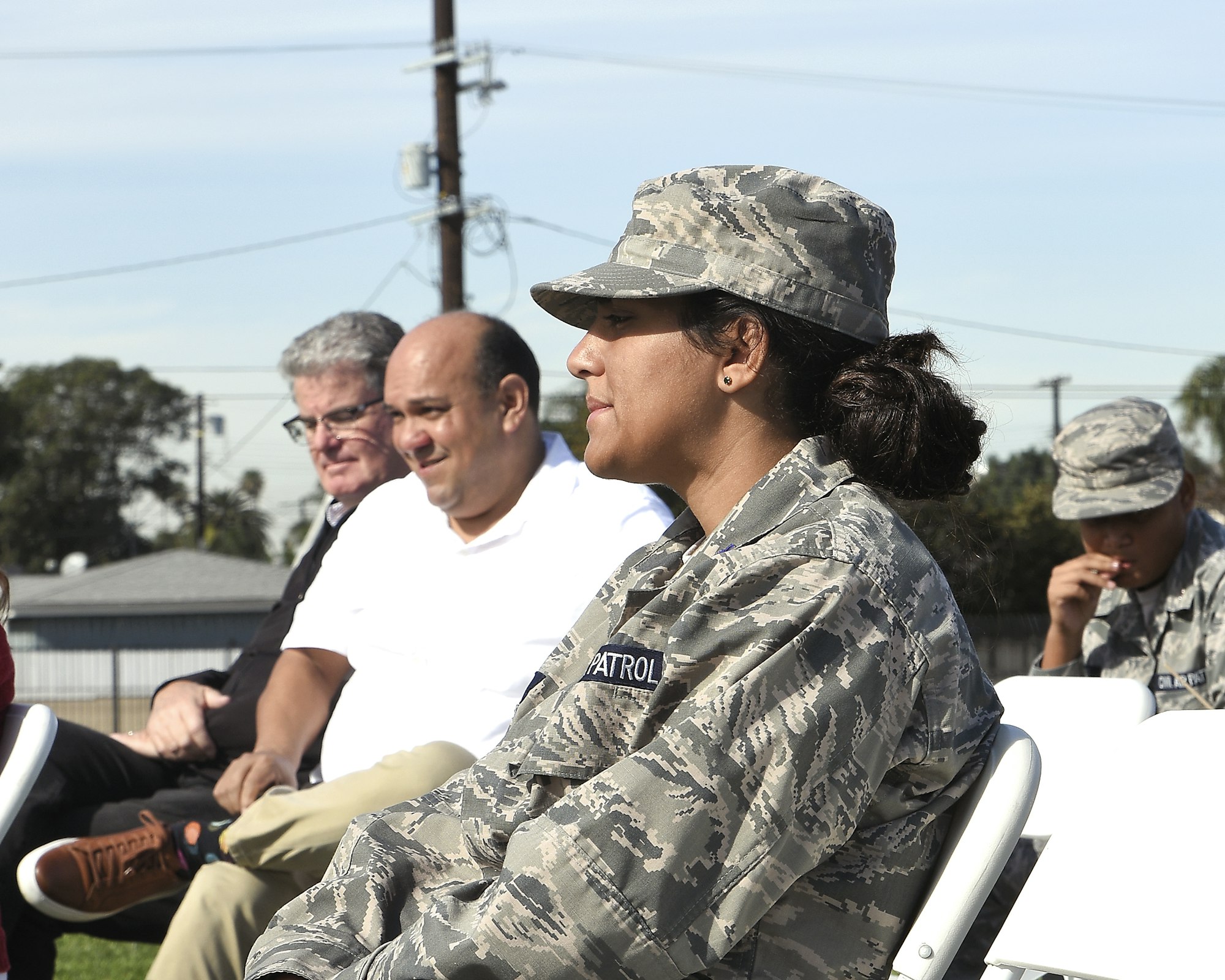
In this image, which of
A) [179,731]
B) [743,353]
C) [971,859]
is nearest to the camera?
[971,859]

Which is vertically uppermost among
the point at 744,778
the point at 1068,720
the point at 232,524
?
the point at 744,778

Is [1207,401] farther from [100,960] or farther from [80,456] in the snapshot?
[80,456]

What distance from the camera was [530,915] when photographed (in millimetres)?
1531

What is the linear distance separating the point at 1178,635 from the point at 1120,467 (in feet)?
1.70

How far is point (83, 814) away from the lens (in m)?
3.47

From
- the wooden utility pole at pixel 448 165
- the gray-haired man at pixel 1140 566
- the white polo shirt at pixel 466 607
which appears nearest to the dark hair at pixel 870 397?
the white polo shirt at pixel 466 607

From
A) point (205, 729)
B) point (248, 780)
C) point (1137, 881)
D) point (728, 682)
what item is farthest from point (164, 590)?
point (1137, 881)

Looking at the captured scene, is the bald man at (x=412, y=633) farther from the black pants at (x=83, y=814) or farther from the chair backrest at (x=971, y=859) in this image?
the chair backrest at (x=971, y=859)

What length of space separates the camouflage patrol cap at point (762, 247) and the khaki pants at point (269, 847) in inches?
51.7

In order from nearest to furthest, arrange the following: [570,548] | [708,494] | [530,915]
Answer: [530,915] < [708,494] < [570,548]

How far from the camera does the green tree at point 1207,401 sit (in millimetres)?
33938

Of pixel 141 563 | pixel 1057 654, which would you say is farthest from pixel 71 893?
pixel 141 563

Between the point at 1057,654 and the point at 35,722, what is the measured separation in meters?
2.92

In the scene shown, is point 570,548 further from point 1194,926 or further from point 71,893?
point 1194,926
